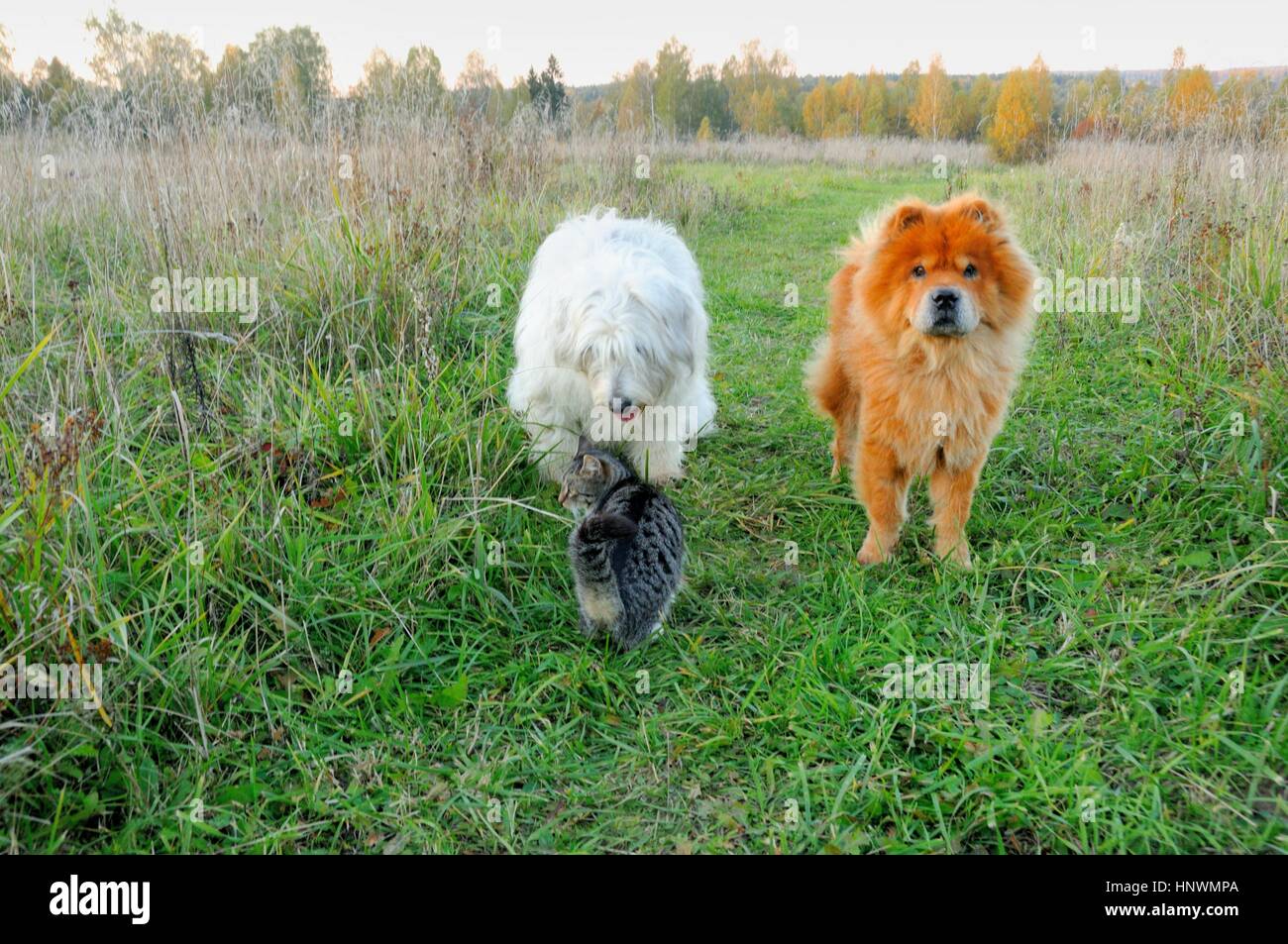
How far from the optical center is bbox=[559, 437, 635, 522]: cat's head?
3225 mm

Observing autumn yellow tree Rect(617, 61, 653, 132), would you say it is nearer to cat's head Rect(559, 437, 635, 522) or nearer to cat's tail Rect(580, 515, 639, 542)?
cat's head Rect(559, 437, 635, 522)

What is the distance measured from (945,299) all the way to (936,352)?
11.1 inches

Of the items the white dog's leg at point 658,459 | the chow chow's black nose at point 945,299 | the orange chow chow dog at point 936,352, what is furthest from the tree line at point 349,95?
the chow chow's black nose at point 945,299

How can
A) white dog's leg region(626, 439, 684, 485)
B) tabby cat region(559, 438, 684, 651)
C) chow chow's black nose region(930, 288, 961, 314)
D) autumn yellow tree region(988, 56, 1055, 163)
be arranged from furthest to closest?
1. autumn yellow tree region(988, 56, 1055, 163)
2. white dog's leg region(626, 439, 684, 485)
3. chow chow's black nose region(930, 288, 961, 314)
4. tabby cat region(559, 438, 684, 651)

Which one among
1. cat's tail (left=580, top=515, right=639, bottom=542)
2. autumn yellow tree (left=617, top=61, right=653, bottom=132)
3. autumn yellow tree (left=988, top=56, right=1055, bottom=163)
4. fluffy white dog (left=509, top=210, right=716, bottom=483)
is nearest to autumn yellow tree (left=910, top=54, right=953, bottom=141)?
autumn yellow tree (left=988, top=56, right=1055, bottom=163)

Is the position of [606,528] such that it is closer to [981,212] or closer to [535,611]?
[535,611]

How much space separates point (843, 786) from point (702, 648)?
79cm

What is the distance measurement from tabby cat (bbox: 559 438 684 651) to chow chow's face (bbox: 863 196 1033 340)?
124 centimetres

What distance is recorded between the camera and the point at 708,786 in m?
2.35

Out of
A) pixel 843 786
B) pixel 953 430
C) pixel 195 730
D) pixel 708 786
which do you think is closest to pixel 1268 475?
pixel 953 430

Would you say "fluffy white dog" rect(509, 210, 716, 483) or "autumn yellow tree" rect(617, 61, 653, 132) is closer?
"fluffy white dog" rect(509, 210, 716, 483)

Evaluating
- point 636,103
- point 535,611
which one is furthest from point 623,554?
point 636,103

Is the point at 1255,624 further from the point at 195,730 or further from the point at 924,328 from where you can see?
the point at 195,730

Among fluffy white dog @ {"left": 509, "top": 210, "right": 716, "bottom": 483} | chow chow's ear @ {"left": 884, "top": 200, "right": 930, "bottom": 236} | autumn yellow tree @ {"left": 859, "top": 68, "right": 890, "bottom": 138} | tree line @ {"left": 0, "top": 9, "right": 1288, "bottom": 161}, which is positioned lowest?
fluffy white dog @ {"left": 509, "top": 210, "right": 716, "bottom": 483}
